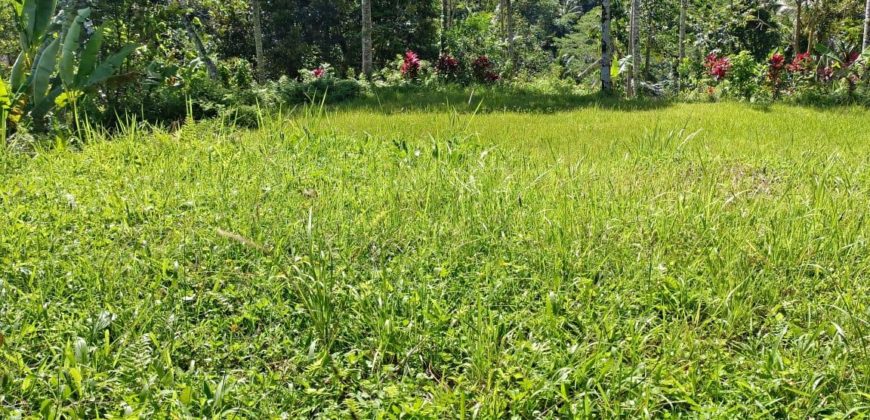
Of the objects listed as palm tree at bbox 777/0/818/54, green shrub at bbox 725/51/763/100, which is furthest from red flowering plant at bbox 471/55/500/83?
palm tree at bbox 777/0/818/54

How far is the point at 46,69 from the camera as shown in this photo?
6.31m

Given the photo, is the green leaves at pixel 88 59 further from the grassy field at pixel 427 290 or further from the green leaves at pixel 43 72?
the grassy field at pixel 427 290

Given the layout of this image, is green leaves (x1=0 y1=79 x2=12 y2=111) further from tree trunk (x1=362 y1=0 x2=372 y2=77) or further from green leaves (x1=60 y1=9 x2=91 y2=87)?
tree trunk (x1=362 y1=0 x2=372 y2=77)

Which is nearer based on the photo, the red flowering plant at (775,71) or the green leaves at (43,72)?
the green leaves at (43,72)

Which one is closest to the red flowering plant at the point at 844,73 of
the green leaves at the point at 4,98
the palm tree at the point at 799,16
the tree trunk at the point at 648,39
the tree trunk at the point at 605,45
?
the tree trunk at the point at 605,45

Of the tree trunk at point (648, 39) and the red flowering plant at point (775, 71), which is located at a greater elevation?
the tree trunk at point (648, 39)

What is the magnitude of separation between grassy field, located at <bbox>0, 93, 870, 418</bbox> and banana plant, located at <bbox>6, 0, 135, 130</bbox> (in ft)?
6.05

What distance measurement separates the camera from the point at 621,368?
2363 millimetres

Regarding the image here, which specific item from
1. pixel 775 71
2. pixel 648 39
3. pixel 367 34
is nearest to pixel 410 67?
pixel 367 34

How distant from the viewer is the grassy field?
7.53 ft

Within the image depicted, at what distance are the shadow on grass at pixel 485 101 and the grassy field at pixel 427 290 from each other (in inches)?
195

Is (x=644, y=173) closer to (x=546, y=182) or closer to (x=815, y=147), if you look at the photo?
(x=546, y=182)

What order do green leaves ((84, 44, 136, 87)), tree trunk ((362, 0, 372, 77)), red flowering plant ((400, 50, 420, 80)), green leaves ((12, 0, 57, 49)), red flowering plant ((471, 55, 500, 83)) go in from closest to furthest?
green leaves ((12, 0, 57, 49)) → green leaves ((84, 44, 136, 87)) → tree trunk ((362, 0, 372, 77)) → red flowering plant ((471, 55, 500, 83)) → red flowering plant ((400, 50, 420, 80))

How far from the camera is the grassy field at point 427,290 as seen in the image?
229 centimetres
